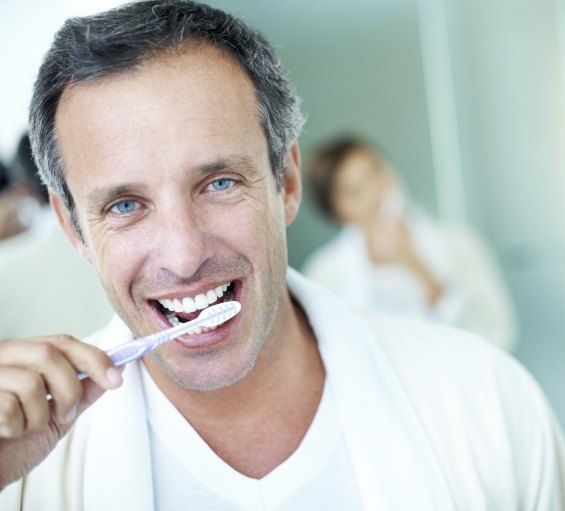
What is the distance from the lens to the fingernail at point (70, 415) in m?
0.78

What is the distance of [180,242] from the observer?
34.8 inches

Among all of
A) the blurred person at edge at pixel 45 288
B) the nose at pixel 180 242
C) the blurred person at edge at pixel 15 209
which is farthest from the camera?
the blurred person at edge at pixel 15 209

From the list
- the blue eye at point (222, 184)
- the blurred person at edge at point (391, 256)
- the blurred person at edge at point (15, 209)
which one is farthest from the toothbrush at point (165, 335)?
the blurred person at edge at point (391, 256)

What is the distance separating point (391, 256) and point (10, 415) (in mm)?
2228

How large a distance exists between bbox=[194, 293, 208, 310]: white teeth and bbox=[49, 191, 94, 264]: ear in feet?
0.54

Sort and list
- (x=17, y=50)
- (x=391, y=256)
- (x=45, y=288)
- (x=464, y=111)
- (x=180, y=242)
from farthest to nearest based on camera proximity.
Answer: (x=464, y=111), (x=391, y=256), (x=17, y=50), (x=45, y=288), (x=180, y=242)

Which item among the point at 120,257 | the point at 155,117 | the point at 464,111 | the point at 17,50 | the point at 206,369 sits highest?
the point at 17,50

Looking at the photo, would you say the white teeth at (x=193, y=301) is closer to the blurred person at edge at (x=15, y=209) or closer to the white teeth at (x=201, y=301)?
the white teeth at (x=201, y=301)

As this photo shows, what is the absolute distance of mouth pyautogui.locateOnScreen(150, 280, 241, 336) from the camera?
941mm

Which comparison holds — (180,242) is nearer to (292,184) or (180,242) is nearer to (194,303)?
(194,303)

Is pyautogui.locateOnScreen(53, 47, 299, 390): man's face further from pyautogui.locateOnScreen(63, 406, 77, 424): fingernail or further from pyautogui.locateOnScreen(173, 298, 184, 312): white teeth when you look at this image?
pyautogui.locateOnScreen(63, 406, 77, 424): fingernail

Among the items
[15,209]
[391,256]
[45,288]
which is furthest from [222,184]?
[391,256]

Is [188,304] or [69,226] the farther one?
[69,226]

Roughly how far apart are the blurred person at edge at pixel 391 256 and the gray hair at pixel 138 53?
1759 millimetres
